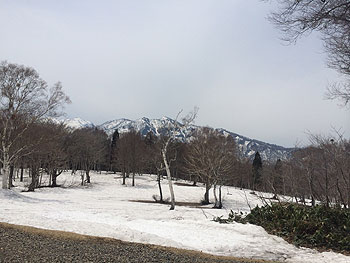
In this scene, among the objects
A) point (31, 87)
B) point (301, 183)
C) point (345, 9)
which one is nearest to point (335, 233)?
point (345, 9)

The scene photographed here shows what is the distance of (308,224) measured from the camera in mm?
10227

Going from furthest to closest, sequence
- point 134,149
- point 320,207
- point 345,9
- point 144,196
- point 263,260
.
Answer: point 134,149
point 144,196
point 320,207
point 263,260
point 345,9

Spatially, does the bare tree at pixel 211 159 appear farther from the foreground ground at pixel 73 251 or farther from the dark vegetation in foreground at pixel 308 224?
the foreground ground at pixel 73 251

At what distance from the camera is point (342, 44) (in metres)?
6.77

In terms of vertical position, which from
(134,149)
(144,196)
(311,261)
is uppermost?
(134,149)

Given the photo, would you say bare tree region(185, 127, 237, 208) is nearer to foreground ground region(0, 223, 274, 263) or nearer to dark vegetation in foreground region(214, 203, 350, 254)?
dark vegetation in foreground region(214, 203, 350, 254)

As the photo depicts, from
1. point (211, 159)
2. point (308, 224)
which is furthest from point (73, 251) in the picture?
point (211, 159)

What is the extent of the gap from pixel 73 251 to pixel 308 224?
8386 millimetres

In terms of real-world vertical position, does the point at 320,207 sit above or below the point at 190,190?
above

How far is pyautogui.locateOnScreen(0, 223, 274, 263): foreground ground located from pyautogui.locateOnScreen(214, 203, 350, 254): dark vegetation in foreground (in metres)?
3.60

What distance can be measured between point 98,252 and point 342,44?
8013mm

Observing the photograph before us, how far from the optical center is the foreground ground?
601 cm

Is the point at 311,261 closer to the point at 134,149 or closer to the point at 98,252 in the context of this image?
the point at 98,252

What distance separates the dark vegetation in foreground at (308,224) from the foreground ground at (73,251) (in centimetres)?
360
